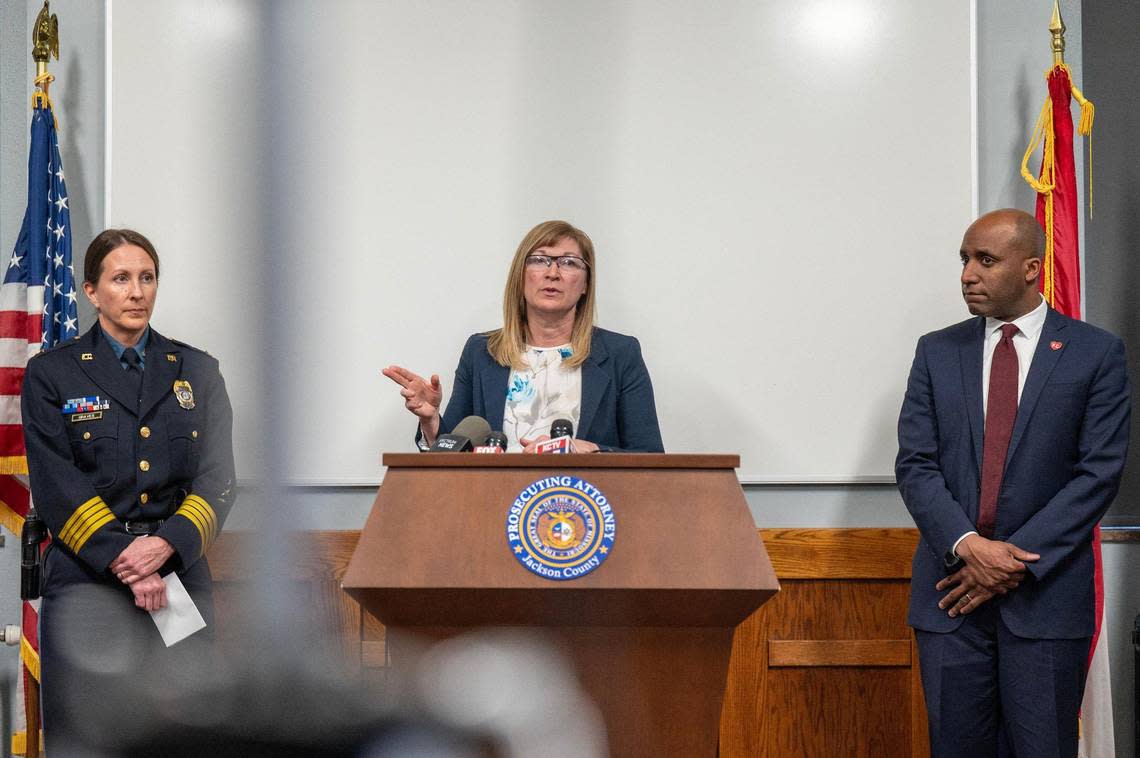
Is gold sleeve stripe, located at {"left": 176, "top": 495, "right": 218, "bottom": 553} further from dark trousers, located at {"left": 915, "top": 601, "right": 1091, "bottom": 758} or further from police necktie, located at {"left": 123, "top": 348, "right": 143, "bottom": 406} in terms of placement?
dark trousers, located at {"left": 915, "top": 601, "right": 1091, "bottom": 758}

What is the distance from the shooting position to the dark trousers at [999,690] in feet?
7.97

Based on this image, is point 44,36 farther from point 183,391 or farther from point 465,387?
point 183,391

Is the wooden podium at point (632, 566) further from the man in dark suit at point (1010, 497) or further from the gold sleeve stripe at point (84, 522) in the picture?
the man in dark suit at point (1010, 497)

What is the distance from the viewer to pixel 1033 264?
260cm

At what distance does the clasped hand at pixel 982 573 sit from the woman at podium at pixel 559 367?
0.73m

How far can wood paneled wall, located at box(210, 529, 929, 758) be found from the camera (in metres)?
3.25

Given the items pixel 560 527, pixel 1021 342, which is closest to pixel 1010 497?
pixel 1021 342

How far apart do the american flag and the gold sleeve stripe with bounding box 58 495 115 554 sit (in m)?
0.93

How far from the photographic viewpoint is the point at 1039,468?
8.19 feet

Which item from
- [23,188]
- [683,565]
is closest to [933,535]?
[683,565]

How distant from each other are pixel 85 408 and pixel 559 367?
0.99 m

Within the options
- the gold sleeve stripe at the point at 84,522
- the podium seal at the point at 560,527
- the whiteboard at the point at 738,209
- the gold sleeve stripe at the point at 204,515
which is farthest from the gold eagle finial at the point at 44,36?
the podium seal at the point at 560,527

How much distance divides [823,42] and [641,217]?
759 mm

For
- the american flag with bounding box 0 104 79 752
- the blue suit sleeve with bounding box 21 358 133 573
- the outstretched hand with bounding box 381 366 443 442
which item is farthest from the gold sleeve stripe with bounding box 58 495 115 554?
the american flag with bounding box 0 104 79 752
